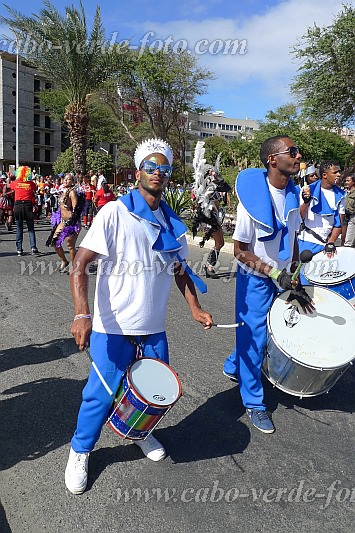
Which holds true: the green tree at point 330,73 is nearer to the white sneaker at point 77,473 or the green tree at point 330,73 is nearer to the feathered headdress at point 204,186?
the feathered headdress at point 204,186

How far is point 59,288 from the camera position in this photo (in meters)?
7.46

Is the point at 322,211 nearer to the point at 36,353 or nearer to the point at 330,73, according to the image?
the point at 36,353

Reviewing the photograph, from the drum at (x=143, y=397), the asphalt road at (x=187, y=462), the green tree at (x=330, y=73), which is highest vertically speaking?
the green tree at (x=330, y=73)

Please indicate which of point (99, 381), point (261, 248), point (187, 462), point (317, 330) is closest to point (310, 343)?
point (317, 330)

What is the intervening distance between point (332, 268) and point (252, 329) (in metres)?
1.74

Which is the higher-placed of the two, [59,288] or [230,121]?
[230,121]

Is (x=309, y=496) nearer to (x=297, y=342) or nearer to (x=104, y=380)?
(x=297, y=342)

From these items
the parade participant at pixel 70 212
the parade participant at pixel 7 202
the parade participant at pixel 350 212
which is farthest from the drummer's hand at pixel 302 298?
the parade participant at pixel 7 202

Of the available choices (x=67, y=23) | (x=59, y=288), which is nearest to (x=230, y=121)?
(x=67, y=23)

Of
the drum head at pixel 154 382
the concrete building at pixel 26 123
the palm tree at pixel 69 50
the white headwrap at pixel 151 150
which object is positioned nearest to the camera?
the drum head at pixel 154 382

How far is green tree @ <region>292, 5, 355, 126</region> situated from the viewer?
17.8m

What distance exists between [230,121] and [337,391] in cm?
12419

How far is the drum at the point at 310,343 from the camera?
10.2ft

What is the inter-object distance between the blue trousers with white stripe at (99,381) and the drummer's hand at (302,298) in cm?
120
